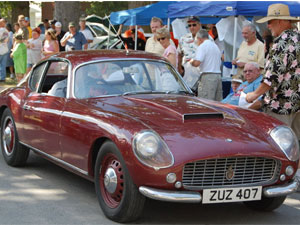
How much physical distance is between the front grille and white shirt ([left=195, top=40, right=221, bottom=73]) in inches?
197

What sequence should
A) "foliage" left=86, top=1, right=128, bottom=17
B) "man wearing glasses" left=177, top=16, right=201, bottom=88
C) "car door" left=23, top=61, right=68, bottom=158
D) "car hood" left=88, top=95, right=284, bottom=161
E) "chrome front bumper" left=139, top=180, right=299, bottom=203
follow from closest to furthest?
"chrome front bumper" left=139, top=180, right=299, bottom=203 → "car hood" left=88, top=95, right=284, bottom=161 → "car door" left=23, top=61, right=68, bottom=158 → "man wearing glasses" left=177, top=16, right=201, bottom=88 → "foliage" left=86, top=1, right=128, bottom=17

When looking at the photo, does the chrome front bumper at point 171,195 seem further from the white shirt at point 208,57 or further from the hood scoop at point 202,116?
the white shirt at point 208,57

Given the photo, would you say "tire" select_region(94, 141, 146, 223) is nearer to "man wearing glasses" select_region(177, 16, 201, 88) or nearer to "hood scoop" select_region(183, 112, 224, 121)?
"hood scoop" select_region(183, 112, 224, 121)

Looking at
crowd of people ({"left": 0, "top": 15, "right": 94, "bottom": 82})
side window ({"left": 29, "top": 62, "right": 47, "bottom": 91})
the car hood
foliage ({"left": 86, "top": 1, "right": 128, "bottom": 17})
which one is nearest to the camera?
the car hood

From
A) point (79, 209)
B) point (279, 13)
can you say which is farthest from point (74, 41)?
point (79, 209)

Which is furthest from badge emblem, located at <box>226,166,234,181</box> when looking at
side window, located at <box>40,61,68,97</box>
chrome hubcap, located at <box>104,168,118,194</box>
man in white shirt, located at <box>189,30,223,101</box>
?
man in white shirt, located at <box>189,30,223,101</box>

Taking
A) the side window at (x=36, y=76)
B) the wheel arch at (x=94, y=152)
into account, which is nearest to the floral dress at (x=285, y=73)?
the wheel arch at (x=94, y=152)

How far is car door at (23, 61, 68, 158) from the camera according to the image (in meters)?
6.27

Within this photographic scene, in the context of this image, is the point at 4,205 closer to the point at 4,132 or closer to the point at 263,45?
the point at 4,132

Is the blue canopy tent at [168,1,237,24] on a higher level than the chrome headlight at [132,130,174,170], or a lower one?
higher

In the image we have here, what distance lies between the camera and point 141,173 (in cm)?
484

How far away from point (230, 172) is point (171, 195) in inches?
22.5

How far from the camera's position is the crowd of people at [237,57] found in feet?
21.9

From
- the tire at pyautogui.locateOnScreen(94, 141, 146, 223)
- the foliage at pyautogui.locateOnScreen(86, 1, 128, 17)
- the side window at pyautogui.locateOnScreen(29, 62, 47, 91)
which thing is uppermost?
the foliage at pyautogui.locateOnScreen(86, 1, 128, 17)
